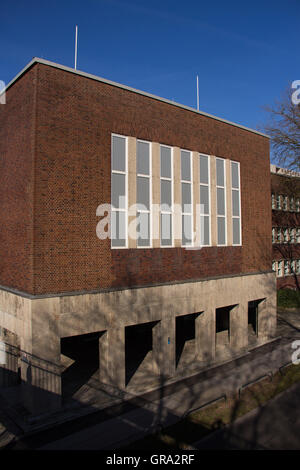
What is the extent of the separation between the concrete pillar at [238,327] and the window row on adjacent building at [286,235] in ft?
48.2

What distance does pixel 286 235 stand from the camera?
33.8 meters

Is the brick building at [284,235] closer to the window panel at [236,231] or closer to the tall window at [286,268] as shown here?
the tall window at [286,268]

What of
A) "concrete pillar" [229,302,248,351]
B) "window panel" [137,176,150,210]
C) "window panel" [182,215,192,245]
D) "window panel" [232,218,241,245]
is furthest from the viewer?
"window panel" [232,218,241,245]

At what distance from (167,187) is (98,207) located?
3971 millimetres

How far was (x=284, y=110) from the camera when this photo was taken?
2403cm

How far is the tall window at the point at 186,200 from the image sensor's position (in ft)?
56.4

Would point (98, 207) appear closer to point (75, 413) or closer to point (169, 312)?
point (169, 312)

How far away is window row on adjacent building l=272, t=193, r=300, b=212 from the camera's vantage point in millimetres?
32306

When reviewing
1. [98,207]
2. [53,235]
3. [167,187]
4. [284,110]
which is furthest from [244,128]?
[53,235]

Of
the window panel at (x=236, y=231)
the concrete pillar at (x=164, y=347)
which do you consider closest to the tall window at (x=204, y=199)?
the window panel at (x=236, y=231)

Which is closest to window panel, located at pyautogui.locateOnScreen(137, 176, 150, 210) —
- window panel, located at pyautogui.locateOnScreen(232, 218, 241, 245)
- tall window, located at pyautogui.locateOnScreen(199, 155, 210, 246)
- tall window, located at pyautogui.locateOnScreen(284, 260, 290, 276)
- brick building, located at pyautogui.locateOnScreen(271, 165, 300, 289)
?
tall window, located at pyautogui.locateOnScreen(199, 155, 210, 246)

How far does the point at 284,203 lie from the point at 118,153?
2278 centimetres

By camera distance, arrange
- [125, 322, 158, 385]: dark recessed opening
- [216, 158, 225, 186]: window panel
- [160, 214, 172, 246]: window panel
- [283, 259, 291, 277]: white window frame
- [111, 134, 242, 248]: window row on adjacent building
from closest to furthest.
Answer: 1. [111, 134, 242, 248]: window row on adjacent building
2. [160, 214, 172, 246]: window panel
3. [125, 322, 158, 385]: dark recessed opening
4. [216, 158, 225, 186]: window panel
5. [283, 259, 291, 277]: white window frame

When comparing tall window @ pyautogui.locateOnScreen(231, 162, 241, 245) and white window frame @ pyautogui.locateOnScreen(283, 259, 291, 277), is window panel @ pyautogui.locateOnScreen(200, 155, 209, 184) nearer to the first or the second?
tall window @ pyautogui.locateOnScreen(231, 162, 241, 245)
